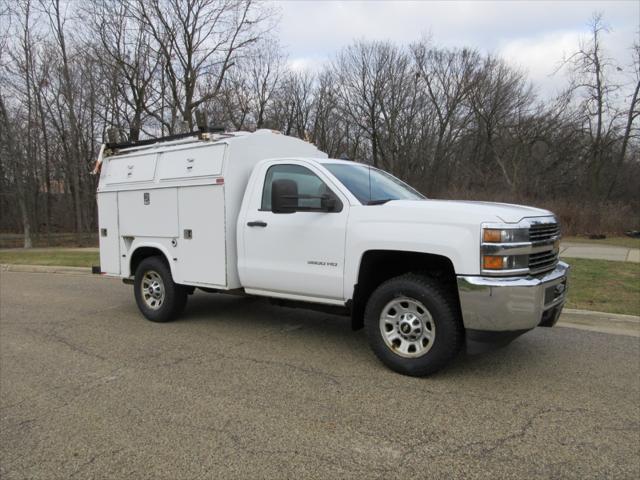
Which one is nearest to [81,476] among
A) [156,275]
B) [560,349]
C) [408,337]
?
[408,337]

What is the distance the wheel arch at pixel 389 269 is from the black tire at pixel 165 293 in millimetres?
2756

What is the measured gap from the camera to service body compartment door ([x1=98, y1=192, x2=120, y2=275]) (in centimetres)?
713

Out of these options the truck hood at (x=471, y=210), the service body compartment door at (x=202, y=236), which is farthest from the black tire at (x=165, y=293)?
the truck hood at (x=471, y=210)

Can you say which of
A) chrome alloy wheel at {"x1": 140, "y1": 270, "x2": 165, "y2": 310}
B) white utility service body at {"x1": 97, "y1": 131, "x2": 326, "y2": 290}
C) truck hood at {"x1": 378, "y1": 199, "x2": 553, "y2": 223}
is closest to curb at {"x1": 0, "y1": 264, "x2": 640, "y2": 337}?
truck hood at {"x1": 378, "y1": 199, "x2": 553, "y2": 223}

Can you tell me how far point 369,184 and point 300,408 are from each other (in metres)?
2.48

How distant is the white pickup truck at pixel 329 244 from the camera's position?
409cm

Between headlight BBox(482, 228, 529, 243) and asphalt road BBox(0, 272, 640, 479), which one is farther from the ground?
headlight BBox(482, 228, 529, 243)

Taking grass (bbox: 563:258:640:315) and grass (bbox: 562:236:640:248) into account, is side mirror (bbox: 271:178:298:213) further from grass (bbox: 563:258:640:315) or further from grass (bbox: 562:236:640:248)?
grass (bbox: 562:236:640:248)

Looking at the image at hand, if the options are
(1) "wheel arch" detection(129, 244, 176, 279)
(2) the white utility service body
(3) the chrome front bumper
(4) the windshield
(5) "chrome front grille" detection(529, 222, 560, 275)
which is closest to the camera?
(3) the chrome front bumper

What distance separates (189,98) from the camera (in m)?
26.4

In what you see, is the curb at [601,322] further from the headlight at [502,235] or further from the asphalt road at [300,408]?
the headlight at [502,235]

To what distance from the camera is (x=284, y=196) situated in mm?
4902

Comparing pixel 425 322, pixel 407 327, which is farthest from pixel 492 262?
pixel 407 327

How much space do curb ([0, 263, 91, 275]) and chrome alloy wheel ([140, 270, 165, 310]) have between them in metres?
6.61
